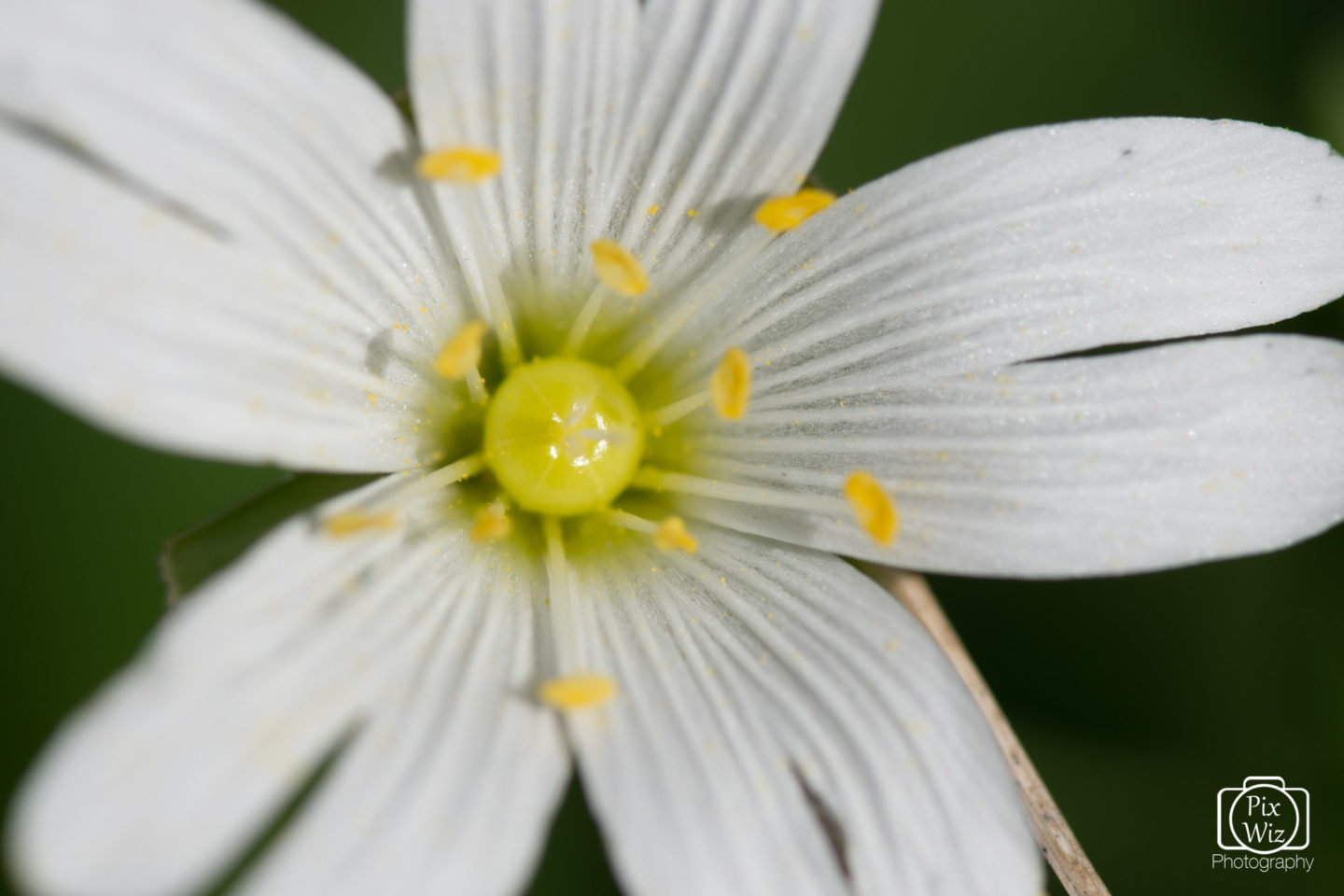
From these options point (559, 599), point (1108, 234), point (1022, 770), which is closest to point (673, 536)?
point (559, 599)

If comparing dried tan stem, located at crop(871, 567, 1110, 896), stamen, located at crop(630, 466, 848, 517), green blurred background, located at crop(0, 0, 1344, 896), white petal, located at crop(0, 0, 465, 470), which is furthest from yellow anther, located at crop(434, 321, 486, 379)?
green blurred background, located at crop(0, 0, 1344, 896)

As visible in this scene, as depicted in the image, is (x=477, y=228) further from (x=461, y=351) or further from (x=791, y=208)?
(x=791, y=208)

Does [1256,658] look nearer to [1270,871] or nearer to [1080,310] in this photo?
[1270,871]

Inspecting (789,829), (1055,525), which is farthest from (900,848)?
(1055,525)

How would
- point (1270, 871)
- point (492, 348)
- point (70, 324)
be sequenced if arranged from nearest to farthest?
point (70, 324) → point (492, 348) → point (1270, 871)

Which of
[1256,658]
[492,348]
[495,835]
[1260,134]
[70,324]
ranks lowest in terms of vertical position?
[495,835]

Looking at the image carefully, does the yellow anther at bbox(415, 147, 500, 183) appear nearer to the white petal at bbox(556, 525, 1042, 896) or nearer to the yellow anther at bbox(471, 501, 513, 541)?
the yellow anther at bbox(471, 501, 513, 541)
